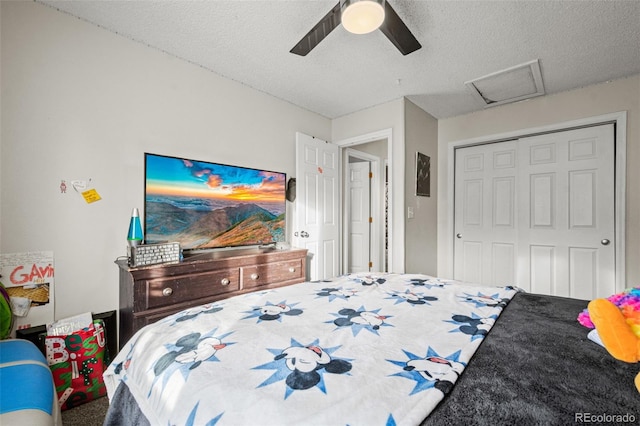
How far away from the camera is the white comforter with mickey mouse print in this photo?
602mm

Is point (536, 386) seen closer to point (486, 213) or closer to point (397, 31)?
point (397, 31)

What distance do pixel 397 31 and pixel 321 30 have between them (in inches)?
17.5

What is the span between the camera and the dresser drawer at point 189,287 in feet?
6.16

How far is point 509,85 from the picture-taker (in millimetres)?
2822

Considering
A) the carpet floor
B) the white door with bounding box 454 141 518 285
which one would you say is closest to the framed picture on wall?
the white door with bounding box 454 141 518 285

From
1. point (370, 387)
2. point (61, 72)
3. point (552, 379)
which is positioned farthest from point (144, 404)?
point (61, 72)

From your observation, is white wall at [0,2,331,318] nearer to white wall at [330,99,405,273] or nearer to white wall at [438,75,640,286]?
white wall at [330,99,405,273]

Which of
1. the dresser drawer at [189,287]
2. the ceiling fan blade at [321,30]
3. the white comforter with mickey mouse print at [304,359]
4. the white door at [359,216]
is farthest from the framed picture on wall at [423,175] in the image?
the dresser drawer at [189,287]

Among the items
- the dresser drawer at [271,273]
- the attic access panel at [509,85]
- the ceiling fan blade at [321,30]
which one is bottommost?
the dresser drawer at [271,273]

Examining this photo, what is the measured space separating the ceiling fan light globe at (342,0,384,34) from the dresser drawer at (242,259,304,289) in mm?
1914

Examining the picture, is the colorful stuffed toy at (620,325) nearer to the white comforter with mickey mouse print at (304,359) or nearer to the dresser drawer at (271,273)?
the white comforter with mickey mouse print at (304,359)

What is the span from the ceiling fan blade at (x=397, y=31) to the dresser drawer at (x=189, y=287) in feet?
6.59

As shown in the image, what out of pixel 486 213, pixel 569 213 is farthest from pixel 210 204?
pixel 569 213

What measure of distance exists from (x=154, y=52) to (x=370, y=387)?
2.79 m
